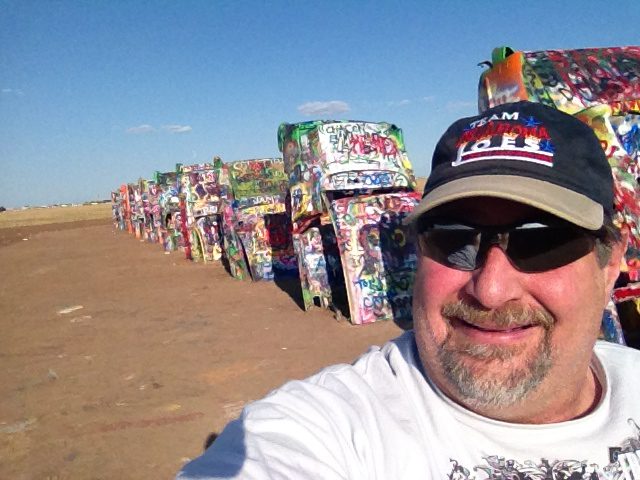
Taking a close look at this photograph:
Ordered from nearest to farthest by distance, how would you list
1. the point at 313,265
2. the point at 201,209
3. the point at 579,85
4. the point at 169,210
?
the point at 579,85 < the point at 313,265 < the point at 201,209 < the point at 169,210

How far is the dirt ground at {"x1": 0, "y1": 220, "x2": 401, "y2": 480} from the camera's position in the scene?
4.18 metres

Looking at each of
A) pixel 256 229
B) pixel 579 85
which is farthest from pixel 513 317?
pixel 256 229

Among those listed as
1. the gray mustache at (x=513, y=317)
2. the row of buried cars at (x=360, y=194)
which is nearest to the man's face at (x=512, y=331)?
the gray mustache at (x=513, y=317)

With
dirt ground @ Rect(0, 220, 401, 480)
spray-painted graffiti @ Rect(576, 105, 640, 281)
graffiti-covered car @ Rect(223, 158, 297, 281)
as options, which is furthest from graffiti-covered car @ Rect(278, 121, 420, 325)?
spray-painted graffiti @ Rect(576, 105, 640, 281)

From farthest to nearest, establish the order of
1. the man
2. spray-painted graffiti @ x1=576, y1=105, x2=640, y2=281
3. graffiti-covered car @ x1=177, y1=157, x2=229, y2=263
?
1. graffiti-covered car @ x1=177, y1=157, x2=229, y2=263
2. spray-painted graffiti @ x1=576, y1=105, x2=640, y2=281
3. the man

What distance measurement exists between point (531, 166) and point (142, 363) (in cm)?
599

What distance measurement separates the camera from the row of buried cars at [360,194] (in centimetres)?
486

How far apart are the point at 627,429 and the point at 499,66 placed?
449cm

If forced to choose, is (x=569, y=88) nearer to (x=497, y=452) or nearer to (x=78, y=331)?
(x=497, y=452)

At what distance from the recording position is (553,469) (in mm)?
1305

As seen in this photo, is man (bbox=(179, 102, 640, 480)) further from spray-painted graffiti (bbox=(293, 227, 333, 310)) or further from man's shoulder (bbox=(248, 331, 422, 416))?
spray-painted graffiti (bbox=(293, 227, 333, 310))

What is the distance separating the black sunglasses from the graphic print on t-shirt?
0.53 m

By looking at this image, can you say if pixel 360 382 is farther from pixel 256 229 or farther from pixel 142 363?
pixel 256 229

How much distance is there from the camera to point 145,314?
8922 mm
